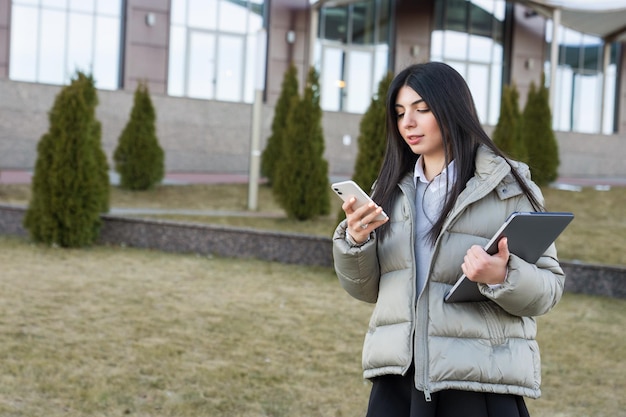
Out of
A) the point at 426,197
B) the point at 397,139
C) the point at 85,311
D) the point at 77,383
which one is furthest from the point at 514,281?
the point at 85,311

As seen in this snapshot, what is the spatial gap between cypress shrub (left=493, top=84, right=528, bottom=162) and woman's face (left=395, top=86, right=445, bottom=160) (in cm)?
1409

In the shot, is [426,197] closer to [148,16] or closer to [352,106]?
[148,16]

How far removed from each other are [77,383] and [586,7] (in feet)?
65.3

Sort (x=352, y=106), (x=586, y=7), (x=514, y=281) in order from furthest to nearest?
(x=352, y=106)
(x=586, y=7)
(x=514, y=281)

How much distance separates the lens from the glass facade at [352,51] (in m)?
23.2

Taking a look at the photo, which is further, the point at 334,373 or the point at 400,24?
the point at 400,24

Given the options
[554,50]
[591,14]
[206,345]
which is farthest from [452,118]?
[591,14]

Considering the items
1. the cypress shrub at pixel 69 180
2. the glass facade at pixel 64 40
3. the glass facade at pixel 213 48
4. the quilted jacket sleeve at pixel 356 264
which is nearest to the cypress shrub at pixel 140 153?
the glass facade at pixel 64 40

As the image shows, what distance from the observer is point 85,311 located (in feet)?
21.8

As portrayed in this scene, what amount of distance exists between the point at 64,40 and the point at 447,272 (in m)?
19.1

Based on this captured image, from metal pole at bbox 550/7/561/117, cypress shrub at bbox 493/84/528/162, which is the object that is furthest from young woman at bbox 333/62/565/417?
metal pole at bbox 550/7/561/117

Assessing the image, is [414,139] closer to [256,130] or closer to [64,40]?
[256,130]

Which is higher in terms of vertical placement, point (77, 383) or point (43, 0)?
point (43, 0)

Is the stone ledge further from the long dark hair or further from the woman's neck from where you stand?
the long dark hair
